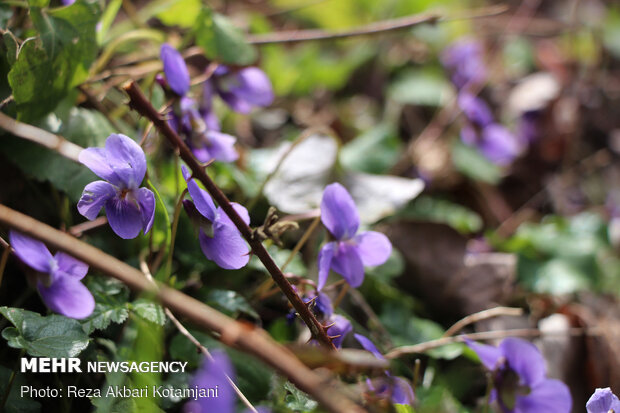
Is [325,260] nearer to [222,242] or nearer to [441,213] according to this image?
[222,242]

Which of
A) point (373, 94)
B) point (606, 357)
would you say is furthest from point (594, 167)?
point (606, 357)

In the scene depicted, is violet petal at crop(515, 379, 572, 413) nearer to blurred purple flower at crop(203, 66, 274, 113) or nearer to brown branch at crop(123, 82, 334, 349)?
brown branch at crop(123, 82, 334, 349)

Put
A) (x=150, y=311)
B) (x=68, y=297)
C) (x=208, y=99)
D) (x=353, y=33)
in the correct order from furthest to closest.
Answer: (x=353, y=33) → (x=208, y=99) → (x=150, y=311) → (x=68, y=297)

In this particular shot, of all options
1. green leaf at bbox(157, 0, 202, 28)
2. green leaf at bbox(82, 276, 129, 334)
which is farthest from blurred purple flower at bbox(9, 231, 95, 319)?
green leaf at bbox(157, 0, 202, 28)

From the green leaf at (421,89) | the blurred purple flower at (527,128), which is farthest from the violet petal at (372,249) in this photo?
the blurred purple flower at (527,128)

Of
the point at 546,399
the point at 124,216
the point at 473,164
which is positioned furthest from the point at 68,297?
the point at 473,164

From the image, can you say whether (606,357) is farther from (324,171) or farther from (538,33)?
(538,33)
